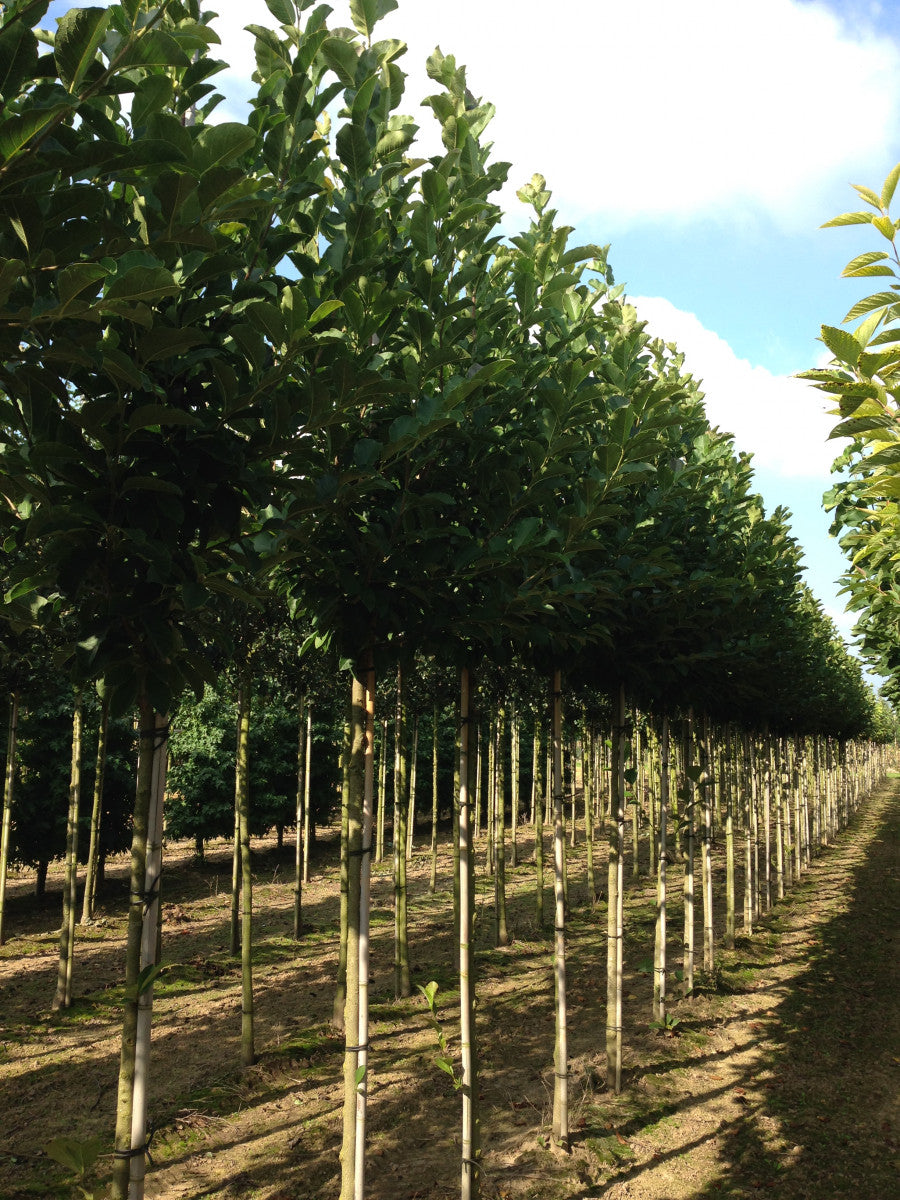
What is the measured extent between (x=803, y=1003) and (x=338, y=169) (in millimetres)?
10304

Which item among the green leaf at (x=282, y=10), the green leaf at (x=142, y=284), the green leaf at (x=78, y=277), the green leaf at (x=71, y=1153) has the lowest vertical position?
the green leaf at (x=71, y=1153)

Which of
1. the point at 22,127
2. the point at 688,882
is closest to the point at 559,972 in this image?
the point at 688,882

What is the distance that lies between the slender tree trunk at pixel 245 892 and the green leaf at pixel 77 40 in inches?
277

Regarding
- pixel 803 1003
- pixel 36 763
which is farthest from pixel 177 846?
pixel 803 1003

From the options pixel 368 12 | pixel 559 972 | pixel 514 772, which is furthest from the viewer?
pixel 514 772

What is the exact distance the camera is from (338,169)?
10.9 ft

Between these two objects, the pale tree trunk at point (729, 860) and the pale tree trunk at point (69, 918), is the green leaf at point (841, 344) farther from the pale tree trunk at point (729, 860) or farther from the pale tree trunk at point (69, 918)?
the pale tree trunk at point (729, 860)

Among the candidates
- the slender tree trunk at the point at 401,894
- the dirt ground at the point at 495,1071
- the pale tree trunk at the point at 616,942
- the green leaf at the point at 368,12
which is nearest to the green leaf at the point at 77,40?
the green leaf at the point at 368,12

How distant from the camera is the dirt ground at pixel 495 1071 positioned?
580 centimetres

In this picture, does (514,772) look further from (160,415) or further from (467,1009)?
(160,415)

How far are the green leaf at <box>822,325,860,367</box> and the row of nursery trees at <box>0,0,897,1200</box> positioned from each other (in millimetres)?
938

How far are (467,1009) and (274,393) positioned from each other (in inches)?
146

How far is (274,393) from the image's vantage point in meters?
2.24

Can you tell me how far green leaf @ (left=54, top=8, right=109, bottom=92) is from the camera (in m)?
1.48
